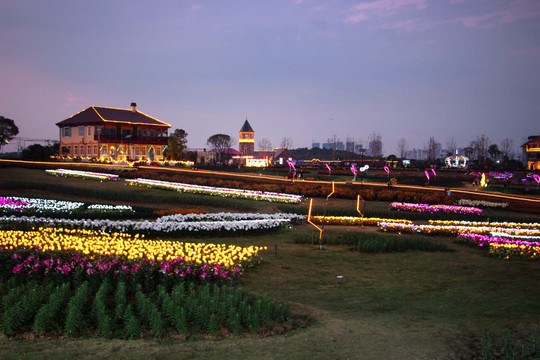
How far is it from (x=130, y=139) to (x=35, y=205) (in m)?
39.6

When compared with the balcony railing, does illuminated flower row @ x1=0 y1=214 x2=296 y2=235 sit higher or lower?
lower

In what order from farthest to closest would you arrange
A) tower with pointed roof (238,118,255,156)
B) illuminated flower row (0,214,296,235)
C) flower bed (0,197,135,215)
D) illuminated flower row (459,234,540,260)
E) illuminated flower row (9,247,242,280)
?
1. tower with pointed roof (238,118,255,156)
2. flower bed (0,197,135,215)
3. illuminated flower row (0,214,296,235)
4. illuminated flower row (459,234,540,260)
5. illuminated flower row (9,247,242,280)

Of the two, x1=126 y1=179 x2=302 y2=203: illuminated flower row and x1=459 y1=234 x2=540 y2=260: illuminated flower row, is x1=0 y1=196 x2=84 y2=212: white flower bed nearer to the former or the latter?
x1=126 y1=179 x2=302 y2=203: illuminated flower row

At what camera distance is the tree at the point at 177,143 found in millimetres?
72125

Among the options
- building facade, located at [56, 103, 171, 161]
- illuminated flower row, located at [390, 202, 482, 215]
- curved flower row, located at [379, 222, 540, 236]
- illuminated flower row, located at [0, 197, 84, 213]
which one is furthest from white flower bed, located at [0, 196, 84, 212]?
building facade, located at [56, 103, 171, 161]

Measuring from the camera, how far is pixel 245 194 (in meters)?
25.4

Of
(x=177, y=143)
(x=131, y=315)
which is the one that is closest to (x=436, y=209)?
(x=131, y=315)

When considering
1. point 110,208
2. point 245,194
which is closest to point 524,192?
point 245,194

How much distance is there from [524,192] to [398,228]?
18.7 meters

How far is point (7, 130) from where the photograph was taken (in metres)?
62.3

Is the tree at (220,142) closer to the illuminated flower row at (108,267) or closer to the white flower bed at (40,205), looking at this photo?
the white flower bed at (40,205)

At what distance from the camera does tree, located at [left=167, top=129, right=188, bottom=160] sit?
72.1 meters

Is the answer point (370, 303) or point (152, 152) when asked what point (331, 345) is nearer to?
point (370, 303)

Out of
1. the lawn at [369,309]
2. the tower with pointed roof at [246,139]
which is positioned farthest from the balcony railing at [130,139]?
the lawn at [369,309]
